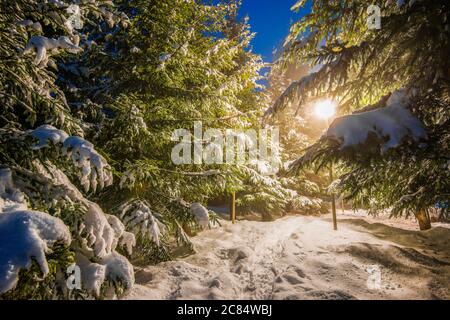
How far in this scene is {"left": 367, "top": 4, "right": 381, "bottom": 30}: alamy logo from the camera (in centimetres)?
407

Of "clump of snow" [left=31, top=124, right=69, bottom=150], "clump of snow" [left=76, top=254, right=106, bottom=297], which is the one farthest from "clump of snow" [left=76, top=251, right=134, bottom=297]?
"clump of snow" [left=31, top=124, right=69, bottom=150]

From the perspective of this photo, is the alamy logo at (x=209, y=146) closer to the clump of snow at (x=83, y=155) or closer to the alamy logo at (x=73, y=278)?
the clump of snow at (x=83, y=155)

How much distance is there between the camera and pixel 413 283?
4980 mm

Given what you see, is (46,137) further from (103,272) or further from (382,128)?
(382,128)

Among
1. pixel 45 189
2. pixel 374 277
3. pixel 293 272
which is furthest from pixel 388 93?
pixel 45 189

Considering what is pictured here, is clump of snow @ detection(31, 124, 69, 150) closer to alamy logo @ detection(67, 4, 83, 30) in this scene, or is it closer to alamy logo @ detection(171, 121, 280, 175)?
alamy logo @ detection(67, 4, 83, 30)

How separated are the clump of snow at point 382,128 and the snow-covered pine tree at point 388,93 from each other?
0.01 m

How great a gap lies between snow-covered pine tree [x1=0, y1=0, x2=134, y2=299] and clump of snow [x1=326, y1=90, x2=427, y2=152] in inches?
124

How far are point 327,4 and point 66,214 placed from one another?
5679mm

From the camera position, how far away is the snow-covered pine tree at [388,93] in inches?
136
